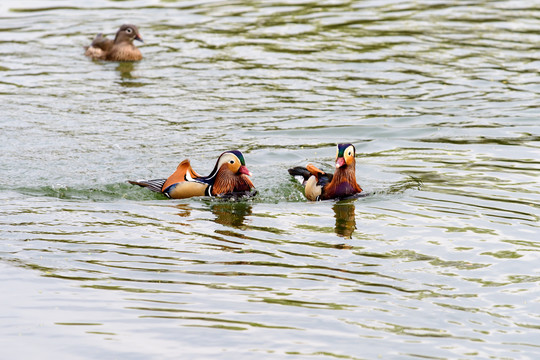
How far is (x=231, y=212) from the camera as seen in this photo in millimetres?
12375

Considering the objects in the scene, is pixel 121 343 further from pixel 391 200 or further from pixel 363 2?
pixel 363 2

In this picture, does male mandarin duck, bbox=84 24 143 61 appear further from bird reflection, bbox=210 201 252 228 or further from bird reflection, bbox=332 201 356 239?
bird reflection, bbox=332 201 356 239

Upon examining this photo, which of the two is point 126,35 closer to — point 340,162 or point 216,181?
point 216,181

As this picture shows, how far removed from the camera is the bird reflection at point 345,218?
37.2 ft

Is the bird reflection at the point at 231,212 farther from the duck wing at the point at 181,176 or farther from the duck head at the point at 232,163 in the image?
the duck wing at the point at 181,176

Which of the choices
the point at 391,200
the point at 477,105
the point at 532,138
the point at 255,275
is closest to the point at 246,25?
the point at 477,105

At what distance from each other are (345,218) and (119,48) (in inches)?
458

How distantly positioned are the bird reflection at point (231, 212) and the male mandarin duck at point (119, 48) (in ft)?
33.6

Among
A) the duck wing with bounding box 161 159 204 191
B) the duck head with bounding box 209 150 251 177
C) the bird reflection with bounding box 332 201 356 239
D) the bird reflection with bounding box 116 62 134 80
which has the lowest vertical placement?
the bird reflection with bounding box 332 201 356 239

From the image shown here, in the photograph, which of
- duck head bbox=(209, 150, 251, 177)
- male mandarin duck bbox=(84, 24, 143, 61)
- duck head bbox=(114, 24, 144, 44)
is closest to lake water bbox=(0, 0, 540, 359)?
male mandarin duck bbox=(84, 24, 143, 61)

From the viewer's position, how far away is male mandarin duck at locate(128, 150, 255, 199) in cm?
1293

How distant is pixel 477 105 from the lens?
1781 cm

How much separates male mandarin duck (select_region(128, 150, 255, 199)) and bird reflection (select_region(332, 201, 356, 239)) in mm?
1323

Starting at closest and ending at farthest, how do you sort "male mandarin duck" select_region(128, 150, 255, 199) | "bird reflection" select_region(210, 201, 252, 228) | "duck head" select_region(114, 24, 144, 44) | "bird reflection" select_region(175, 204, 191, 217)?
1. "bird reflection" select_region(210, 201, 252, 228)
2. "bird reflection" select_region(175, 204, 191, 217)
3. "male mandarin duck" select_region(128, 150, 255, 199)
4. "duck head" select_region(114, 24, 144, 44)
